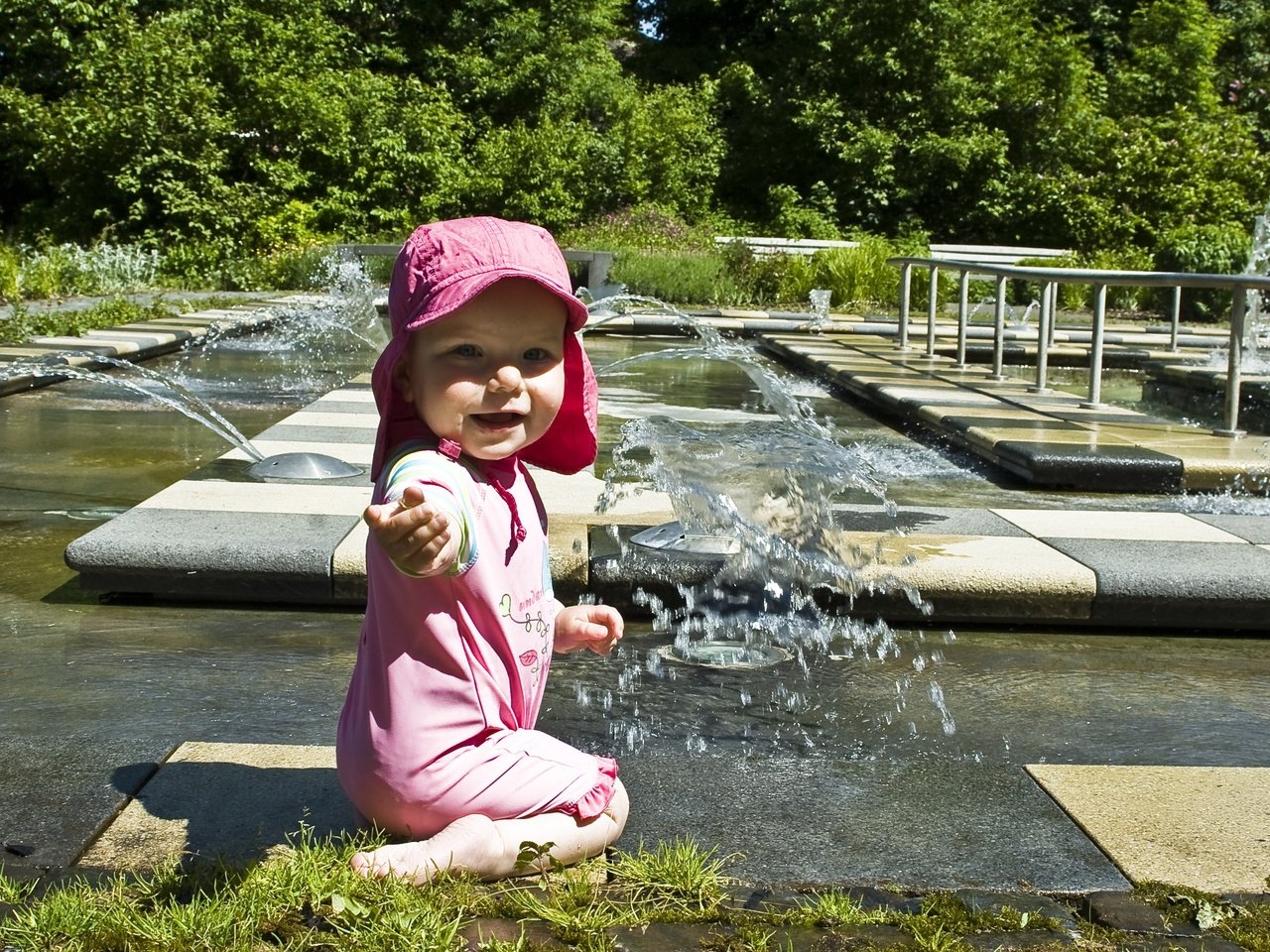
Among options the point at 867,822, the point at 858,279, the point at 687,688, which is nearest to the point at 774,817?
the point at 867,822

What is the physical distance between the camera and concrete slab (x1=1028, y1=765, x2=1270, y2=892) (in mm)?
2141

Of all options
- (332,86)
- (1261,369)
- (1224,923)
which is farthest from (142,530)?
(332,86)

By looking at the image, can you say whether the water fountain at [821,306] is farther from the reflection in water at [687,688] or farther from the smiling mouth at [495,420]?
the smiling mouth at [495,420]

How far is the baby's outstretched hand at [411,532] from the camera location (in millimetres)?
1869

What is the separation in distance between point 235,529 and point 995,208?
22.4m

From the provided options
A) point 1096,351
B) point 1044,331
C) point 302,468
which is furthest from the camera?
point 1044,331

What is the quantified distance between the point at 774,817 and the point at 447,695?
662mm

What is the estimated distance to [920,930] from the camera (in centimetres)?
189

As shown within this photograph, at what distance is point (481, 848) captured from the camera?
2.03m

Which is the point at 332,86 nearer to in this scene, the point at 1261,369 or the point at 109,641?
the point at 1261,369

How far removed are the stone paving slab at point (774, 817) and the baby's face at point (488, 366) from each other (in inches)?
26.9

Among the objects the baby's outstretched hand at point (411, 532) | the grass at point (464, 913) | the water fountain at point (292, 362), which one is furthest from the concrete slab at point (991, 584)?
the water fountain at point (292, 362)

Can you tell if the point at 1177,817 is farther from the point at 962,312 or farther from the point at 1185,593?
the point at 962,312

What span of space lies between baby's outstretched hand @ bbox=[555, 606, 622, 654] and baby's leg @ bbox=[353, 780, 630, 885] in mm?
323
